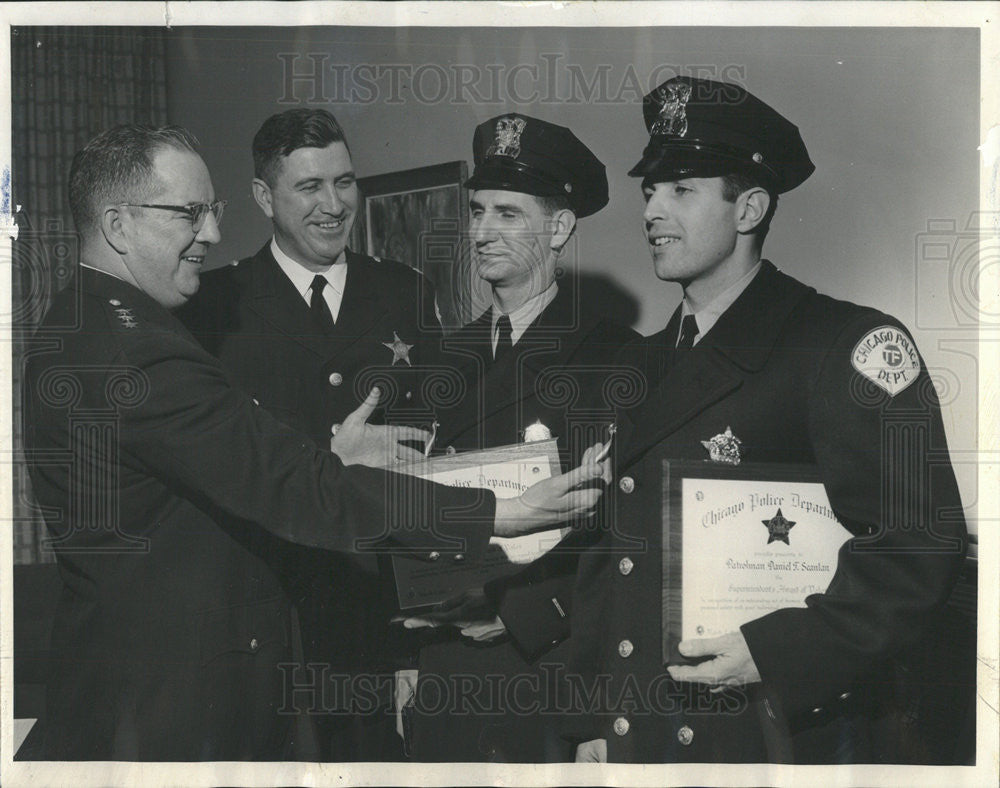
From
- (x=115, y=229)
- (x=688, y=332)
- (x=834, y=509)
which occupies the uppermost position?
(x=115, y=229)

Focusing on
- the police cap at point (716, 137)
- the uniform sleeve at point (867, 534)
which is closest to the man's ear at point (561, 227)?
the police cap at point (716, 137)

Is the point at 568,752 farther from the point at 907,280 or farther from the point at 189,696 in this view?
the point at 907,280

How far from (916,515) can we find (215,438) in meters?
1.94

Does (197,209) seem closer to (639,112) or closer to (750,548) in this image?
(639,112)

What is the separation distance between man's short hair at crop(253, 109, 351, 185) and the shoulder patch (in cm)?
155

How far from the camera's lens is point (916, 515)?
2.86m

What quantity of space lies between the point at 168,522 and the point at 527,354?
111cm

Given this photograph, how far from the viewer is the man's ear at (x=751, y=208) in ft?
9.29

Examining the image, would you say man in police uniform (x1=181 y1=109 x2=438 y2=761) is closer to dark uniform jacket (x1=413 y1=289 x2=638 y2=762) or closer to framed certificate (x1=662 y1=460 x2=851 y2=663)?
dark uniform jacket (x1=413 y1=289 x2=638 y2=762)

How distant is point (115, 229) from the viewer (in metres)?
2.88

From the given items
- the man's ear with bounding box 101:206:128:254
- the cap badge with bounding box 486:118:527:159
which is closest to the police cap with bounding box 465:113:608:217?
the cap badge with bounding box 486:118:527:159

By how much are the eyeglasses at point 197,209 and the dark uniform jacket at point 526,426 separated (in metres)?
0.74

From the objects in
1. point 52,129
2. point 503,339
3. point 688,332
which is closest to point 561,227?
point 503,339

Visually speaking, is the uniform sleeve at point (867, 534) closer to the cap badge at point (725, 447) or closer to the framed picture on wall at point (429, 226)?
the cap badge at point (725, 447)
